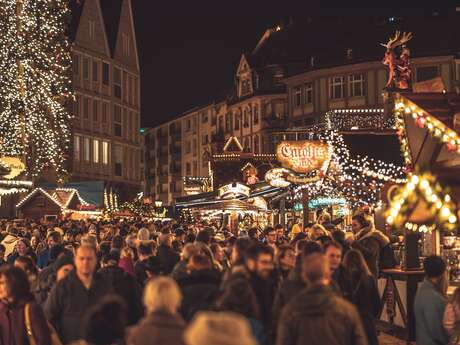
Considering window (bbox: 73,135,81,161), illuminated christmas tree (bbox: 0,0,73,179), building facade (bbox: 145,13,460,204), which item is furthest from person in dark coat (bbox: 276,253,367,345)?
window (bbox: 73,135,81,161)

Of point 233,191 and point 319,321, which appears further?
point 233,191

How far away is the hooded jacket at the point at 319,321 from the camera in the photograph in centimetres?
720

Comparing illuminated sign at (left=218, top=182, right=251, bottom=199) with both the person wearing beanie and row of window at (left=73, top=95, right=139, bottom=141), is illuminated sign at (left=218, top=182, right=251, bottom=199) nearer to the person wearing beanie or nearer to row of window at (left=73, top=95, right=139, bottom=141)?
the person wearing beanie

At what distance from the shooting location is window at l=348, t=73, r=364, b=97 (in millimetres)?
67188

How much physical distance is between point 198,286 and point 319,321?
1.84m

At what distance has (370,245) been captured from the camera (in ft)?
47.5

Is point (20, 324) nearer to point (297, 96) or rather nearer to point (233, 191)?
point (233, 191)

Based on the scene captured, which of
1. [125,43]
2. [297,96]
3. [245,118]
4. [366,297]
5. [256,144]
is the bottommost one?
[366,297]

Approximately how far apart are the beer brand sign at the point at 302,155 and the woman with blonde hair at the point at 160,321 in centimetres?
1858

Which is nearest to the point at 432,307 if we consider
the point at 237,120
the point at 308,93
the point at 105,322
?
the point at 105,322

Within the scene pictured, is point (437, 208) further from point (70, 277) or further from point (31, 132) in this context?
point (31, 132)

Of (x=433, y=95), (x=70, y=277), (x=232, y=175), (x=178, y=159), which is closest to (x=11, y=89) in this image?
(x=232, y=175)

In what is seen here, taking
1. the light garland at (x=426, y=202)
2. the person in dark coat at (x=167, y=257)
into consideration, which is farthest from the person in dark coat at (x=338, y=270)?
the light garland at (x=426, y=202)

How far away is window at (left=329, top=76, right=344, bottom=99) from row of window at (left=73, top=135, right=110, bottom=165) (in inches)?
645
